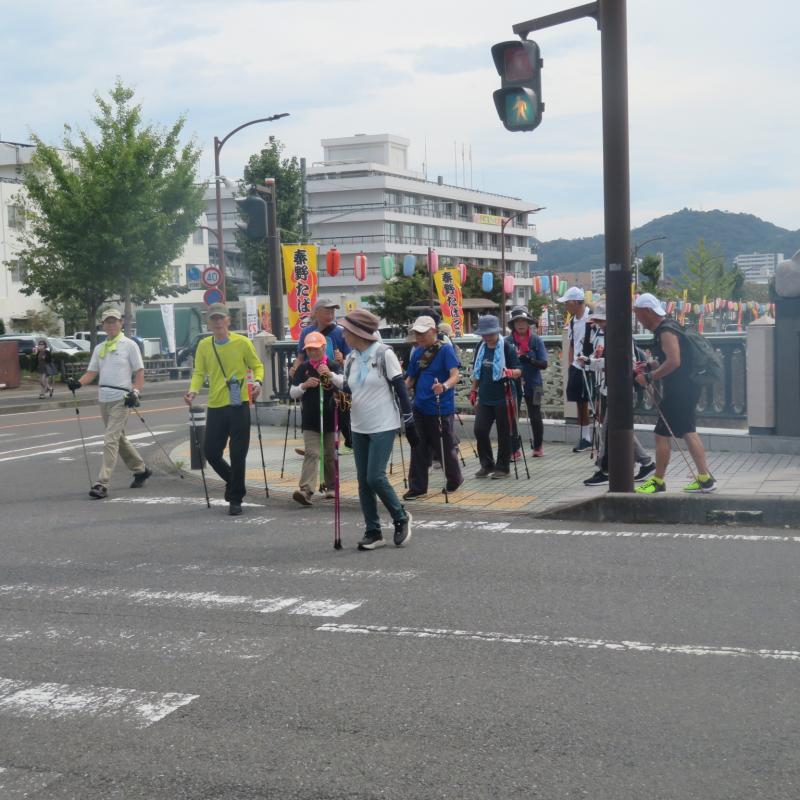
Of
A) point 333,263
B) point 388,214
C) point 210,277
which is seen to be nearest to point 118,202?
point 333,263

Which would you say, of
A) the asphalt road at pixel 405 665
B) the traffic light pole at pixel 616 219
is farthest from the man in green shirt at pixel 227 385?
the traffic light pole at pixel 616 219

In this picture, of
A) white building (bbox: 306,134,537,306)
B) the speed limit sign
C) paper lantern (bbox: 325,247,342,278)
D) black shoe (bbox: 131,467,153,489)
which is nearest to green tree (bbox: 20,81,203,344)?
paper lantern (bbox: 325,247,342,278)

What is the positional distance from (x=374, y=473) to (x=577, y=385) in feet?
17.0

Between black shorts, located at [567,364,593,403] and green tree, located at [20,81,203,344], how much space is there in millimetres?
30684

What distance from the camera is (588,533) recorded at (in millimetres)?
8867

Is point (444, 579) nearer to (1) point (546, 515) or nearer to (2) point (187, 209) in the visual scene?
(1) point (546, 515)

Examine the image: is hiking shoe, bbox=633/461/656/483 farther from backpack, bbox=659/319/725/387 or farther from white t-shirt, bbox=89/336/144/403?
white t-shirt, bbox=89/336/144/403

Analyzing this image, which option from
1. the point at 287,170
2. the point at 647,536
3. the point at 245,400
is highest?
the point at 287,170

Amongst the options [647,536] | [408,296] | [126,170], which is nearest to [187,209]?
[126,170]

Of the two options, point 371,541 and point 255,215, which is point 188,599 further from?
point 255,215

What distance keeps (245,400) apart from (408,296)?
61.2 meters

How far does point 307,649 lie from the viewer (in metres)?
5.69

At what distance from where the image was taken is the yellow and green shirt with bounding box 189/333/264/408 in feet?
34.3

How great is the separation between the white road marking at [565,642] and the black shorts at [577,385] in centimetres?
735
